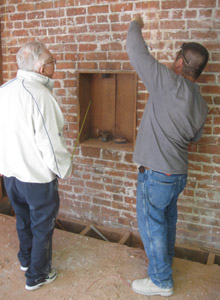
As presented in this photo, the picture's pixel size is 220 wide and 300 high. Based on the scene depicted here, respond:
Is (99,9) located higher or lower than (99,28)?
higher

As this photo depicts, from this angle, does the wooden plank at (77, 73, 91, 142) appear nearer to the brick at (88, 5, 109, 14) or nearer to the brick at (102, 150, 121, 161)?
the brick at (102, 150, 121, 161)

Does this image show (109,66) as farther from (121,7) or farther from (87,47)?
(121,7)

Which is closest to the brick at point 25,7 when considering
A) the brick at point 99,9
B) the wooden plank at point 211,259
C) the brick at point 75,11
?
the brick at point 75,11

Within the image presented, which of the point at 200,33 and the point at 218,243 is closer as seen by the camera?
the point at 200,33

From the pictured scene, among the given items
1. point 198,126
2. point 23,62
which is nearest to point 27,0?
point 23,62

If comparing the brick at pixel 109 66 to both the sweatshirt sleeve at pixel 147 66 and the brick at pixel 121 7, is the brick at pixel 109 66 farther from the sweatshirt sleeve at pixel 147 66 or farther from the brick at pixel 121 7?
the sweatshirt sleeve at pixel 147 66

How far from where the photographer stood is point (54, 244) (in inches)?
107

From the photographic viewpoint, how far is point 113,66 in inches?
106

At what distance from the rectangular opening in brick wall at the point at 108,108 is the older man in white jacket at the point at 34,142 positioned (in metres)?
1.01

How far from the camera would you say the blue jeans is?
1.91 m

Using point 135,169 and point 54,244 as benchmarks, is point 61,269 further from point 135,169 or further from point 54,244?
point 135,169

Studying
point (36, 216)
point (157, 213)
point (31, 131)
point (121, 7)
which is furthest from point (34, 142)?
point (121, 7)

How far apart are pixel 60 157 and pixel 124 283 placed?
114 cm

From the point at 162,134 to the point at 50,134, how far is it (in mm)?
723
